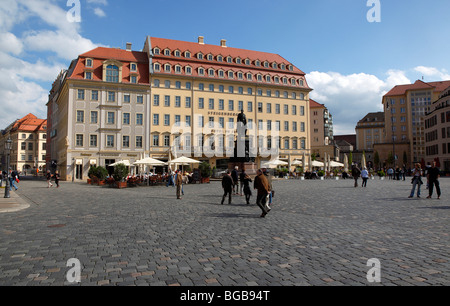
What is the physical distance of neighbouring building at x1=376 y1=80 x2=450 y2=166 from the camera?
9050cm

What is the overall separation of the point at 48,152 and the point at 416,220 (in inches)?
2835

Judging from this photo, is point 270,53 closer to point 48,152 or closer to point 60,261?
point 48,152

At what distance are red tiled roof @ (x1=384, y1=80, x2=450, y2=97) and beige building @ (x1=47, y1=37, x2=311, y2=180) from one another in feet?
160

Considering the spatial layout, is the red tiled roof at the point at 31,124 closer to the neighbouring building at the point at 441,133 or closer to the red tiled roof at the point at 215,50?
the red tiled roof at the point at 215,50

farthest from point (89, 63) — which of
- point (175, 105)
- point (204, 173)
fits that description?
→ point (204, 173)

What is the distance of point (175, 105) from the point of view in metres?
52.8

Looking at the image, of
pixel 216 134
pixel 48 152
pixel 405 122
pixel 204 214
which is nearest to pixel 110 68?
pixel 216 134

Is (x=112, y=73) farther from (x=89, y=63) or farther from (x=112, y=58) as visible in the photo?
(x=89, y=63)

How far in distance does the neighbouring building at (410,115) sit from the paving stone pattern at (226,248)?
293 feet

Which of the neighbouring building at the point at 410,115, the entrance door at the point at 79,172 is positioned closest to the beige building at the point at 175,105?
the entrance door at the point at 79,172

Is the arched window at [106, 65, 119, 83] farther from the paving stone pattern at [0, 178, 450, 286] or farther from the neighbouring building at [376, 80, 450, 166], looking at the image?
the neighbouring building at [376, 80, 450, 166]

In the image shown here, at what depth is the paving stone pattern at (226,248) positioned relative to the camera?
15.9 feet

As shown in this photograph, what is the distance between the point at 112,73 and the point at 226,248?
47.5m

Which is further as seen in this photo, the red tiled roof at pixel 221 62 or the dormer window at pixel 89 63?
the red tiled roof at pixel 221 62
